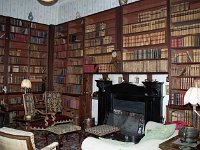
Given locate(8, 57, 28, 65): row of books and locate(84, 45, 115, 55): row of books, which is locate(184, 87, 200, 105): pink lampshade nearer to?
locate(84, 45, 115, 55): row of books

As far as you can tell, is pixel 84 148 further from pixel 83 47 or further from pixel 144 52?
pixel 83 47

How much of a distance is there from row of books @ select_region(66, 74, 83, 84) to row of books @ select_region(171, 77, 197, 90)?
298 cm

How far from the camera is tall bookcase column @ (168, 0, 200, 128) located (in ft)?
15.0

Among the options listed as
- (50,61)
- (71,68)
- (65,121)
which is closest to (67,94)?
(71,68)

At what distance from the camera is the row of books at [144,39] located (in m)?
5.11

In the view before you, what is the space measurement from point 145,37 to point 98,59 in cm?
161

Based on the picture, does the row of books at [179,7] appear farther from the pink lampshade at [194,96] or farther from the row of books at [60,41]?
the row of books at [60,41]

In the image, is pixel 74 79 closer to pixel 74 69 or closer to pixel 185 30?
pixel 74 69

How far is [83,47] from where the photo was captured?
6.94 metres

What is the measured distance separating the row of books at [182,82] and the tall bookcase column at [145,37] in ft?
0.95

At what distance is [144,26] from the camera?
17.9 feet

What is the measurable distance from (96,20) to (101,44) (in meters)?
0.81

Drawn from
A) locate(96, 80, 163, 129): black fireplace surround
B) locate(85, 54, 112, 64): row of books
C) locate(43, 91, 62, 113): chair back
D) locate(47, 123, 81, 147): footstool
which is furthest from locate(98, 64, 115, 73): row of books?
locate(47, 123, 81, 147): footstool

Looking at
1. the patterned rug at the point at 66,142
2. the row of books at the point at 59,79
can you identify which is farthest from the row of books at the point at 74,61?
the patterned rug at the point at 66,142
